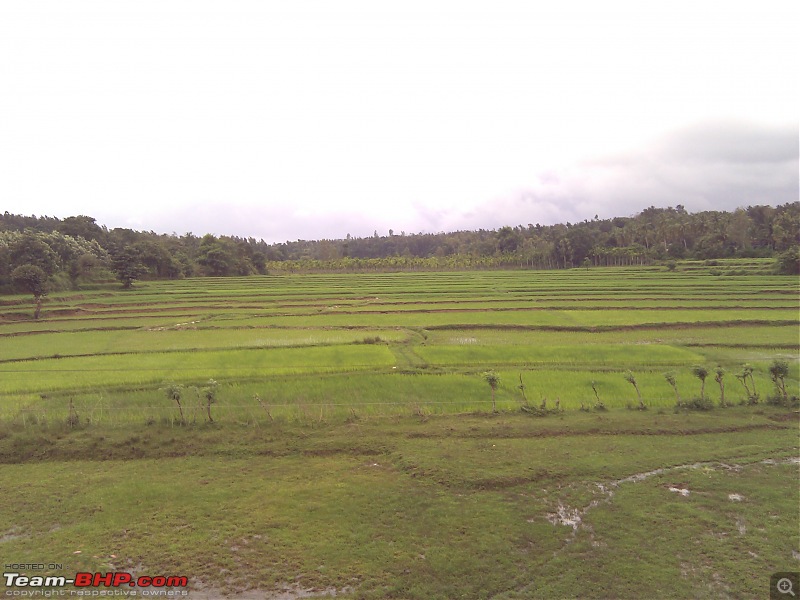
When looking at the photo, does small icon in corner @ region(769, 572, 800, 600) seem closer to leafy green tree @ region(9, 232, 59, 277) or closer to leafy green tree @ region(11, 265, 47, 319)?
leafy green tree @ region(11, 265, 47, 319)

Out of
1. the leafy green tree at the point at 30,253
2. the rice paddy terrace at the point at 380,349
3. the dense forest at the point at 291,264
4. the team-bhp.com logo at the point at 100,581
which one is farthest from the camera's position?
the dense forest at the point at 291,264

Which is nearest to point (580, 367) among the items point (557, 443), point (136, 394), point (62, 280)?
point (557, 443)

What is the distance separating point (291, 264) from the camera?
9819 cm

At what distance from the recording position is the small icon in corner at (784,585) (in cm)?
638

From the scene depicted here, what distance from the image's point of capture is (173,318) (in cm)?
3212

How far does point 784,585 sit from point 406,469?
21.1ft

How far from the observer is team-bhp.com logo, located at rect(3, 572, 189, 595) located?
6863 mm

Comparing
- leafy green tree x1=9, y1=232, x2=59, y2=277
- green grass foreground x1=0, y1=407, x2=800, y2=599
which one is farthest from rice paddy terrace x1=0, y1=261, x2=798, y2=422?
leafy green tree x1=9, y1=232, x2=59, y2=277

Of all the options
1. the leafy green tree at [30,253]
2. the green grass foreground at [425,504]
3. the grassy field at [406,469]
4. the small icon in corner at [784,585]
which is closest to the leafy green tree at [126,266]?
the leafy green tree at [30,253]

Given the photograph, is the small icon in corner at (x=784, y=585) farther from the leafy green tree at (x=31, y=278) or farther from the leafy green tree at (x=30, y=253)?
the leafy green tree at (x=30, y=253)

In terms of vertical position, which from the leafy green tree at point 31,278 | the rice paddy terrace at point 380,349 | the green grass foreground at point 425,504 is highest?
the leafy green tree at point 31,278

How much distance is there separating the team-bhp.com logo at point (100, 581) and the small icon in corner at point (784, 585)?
8.56 metres

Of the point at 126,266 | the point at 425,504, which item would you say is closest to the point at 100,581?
the point at 425,504

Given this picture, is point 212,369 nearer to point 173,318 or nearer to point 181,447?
point 181,447
